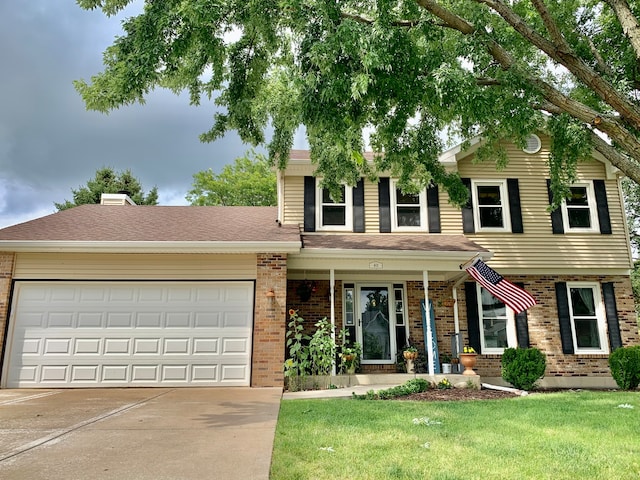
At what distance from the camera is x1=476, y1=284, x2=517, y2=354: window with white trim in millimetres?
11008

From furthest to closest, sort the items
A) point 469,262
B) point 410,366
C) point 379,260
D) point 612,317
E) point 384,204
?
point 384,204
point 612,317
point 410,366
point 379,260
point 469,262

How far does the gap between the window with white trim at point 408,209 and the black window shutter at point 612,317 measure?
5.13 meters

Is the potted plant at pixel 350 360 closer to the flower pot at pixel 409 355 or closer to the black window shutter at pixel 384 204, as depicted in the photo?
the flower pot at pixel 409 355

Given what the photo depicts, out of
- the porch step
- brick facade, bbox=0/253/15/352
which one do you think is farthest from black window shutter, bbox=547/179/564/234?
brick facade, bbox=0/253/15/352

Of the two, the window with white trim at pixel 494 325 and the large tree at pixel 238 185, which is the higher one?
the large tree at pixel 238 185

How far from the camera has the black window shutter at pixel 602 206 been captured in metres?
11.6

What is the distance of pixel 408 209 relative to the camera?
1169 centimetres

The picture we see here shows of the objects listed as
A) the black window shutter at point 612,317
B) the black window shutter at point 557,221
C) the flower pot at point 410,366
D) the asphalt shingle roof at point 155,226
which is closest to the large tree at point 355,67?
the asphalt shingle roof at point 155,226

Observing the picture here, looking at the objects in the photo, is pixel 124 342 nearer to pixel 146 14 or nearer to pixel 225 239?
pixel 225 239

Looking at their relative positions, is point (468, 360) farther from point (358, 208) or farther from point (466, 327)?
point (358, 208)

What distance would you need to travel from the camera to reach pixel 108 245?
8977 mm

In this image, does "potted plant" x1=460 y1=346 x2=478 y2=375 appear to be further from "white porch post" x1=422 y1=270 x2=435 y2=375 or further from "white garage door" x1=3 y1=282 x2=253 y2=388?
"white garage door" x1=3 y1=282 x2=253 y2=388

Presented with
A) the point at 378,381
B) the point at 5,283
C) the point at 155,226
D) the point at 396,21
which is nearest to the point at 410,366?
the point at 378,381

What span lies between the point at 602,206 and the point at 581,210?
0.53 metres
